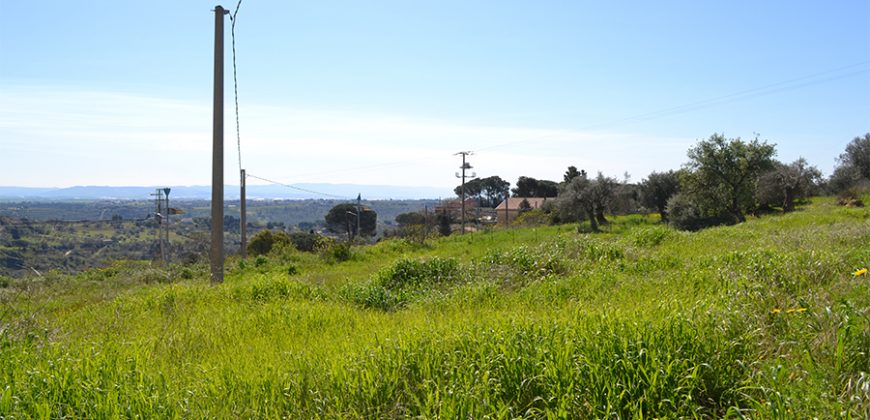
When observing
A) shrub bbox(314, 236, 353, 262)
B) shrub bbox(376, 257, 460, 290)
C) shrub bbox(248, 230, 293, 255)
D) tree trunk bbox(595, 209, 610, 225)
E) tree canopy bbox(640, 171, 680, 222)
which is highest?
tree canopy bbox(640, 171, 680, 222)

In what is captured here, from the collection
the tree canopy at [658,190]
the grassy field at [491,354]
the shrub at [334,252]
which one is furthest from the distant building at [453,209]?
the grassy field at [491,354]

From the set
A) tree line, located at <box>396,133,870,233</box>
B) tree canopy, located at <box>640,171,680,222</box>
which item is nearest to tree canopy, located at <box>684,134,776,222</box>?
tree line, located at <box>396,133,870,233</box>

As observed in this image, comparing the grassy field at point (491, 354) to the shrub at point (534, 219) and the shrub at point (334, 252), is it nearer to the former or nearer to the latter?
the shrub at point (334, 252)

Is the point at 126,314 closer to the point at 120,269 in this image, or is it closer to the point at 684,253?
the point at 684,253

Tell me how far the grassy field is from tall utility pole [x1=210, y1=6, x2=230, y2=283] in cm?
336

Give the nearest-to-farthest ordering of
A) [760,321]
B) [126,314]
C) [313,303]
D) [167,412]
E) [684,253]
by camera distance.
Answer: [167,412], [760,321], [126,314], [313,303], [684,253]

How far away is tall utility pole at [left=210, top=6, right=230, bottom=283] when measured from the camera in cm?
1170

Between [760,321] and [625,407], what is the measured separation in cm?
230

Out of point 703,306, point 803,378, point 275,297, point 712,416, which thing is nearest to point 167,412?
point 712,416

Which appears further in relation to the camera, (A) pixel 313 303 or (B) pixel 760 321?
(A) pixel 313 303

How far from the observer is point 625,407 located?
11.8ft

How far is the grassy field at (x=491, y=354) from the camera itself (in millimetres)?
3770

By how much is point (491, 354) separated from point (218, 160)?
9.19 metres

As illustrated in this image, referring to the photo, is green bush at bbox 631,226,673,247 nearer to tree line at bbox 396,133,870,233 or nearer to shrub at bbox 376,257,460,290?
shrub at bbox 376,257,460,290
